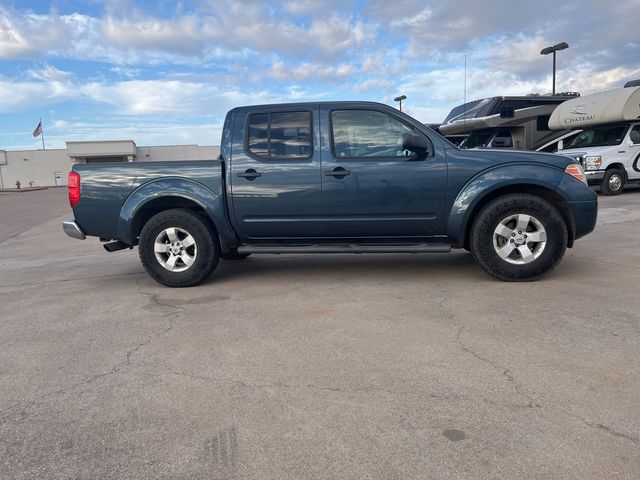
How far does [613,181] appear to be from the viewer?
45.9 feet

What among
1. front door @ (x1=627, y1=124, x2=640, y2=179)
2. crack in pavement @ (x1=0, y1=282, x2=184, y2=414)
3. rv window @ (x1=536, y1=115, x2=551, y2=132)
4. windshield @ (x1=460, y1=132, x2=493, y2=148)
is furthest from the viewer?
rv window @ (x1=536, y1=115, x2=551, y2=132)

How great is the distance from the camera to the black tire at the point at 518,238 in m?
5.25

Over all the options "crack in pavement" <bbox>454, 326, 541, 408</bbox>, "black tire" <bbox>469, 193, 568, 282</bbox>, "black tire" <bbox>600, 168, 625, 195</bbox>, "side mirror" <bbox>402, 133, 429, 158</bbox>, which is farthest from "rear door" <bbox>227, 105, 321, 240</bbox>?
"black tire" <bbox>600, 168, 625, 195</bbox>

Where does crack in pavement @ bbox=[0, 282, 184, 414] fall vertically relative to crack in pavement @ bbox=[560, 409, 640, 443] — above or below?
above

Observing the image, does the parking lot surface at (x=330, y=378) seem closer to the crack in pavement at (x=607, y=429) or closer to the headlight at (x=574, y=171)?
the crack in pavement at (x=607, y=429)

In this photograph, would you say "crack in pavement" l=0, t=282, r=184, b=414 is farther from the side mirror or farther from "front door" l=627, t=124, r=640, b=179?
"front door" l=627, t=124, r=640, b=179

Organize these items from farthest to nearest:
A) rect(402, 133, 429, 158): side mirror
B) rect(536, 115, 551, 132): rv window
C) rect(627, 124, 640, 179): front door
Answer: rect(536, 115, 551, 132): rv window → rect(627, 124, 640, 179): front door → rect(402, 133, 429, 158): side mirror

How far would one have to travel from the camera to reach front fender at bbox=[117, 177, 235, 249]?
5523mm

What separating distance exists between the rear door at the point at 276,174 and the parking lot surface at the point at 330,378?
2.30ft

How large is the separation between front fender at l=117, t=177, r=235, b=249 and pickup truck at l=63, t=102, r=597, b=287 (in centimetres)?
1

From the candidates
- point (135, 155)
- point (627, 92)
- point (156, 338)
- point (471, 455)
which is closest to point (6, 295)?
point (156, 338)

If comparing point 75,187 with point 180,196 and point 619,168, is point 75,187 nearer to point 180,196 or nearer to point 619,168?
point 180,196

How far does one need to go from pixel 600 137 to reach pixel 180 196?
42.8 ft

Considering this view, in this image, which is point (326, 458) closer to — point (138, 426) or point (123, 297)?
point (138, 426)
